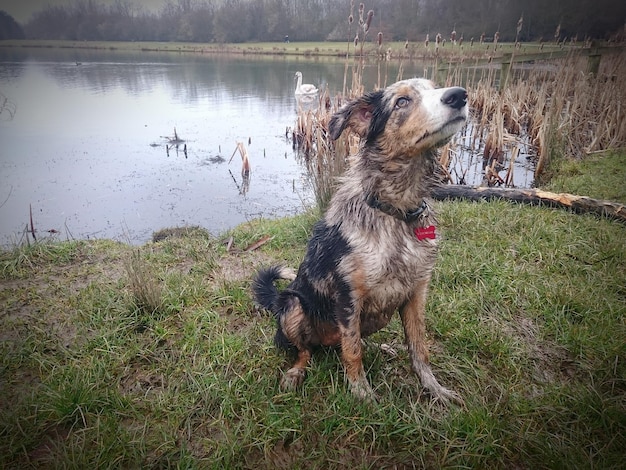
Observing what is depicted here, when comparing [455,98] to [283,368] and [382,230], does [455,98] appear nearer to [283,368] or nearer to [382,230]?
[382,230]

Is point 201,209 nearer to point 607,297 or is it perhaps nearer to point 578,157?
point 607,297

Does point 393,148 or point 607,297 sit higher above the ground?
Answer: point 393,148

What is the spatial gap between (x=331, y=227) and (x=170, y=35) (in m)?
11.7

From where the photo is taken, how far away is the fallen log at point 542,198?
15.0 feet

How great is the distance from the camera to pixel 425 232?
2082 millimetres

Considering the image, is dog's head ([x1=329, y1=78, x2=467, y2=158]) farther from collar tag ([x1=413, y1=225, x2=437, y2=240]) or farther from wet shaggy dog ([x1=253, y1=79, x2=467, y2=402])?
collar tag ([x1=413, y1=225, x2=437, y2=240])

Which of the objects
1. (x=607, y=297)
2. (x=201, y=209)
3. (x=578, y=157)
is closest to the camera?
(x=607, y=297)

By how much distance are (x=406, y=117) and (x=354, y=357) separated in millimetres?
1330

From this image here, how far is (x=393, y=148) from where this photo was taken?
201 centimetres

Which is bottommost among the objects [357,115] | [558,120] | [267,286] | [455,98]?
[267,286]

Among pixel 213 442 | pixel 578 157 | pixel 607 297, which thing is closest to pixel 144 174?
pixel 213 442

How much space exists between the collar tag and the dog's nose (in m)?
0.65

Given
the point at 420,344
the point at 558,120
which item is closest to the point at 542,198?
the point at 558,120

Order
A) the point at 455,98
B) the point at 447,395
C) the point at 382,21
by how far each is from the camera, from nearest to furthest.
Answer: the point at 455,98 < the point at 447,395 < the point at 382,21
